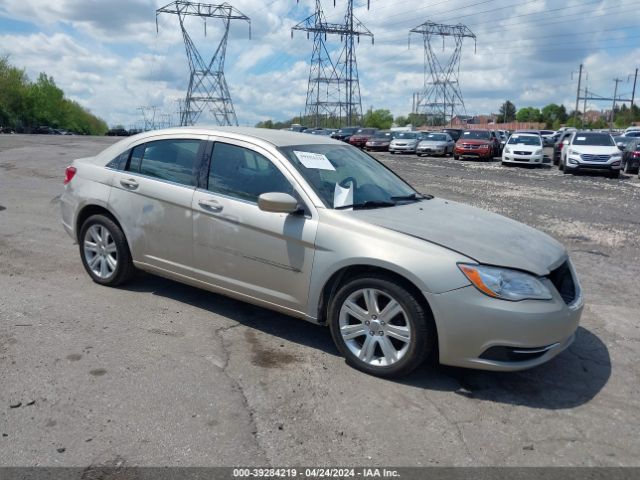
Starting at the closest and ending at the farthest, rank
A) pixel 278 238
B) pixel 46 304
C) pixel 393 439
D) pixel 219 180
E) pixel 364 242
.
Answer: pixel 393 439 → pixel 364 242 → pixel 278 238 → pixel 219 180 → pixel 46 304

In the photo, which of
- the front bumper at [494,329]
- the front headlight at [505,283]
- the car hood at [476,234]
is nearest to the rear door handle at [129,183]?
the car hood at [476,234]

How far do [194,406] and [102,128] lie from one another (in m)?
172

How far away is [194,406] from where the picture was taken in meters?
3.44

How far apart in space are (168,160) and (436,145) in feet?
90.6

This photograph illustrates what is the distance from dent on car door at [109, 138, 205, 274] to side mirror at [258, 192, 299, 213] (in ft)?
2.96

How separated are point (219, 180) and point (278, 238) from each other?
854mm

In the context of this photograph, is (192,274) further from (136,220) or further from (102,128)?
(102,128)

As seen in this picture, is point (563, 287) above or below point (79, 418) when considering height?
above

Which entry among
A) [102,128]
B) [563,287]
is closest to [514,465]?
[563,287]

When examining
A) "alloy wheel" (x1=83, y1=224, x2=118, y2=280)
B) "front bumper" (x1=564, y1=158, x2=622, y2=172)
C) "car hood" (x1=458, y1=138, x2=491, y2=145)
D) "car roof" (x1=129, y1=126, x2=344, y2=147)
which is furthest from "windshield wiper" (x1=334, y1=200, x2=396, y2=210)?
"car hood" (x1=458, y1=138, x2=491, y2=145)

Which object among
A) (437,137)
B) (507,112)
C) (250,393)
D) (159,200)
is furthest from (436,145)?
(507,112)

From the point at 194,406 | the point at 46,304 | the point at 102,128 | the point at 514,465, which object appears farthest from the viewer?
the point at 102,128

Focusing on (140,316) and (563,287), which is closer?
(563,287)

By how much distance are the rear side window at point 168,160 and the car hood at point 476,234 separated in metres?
1.62
